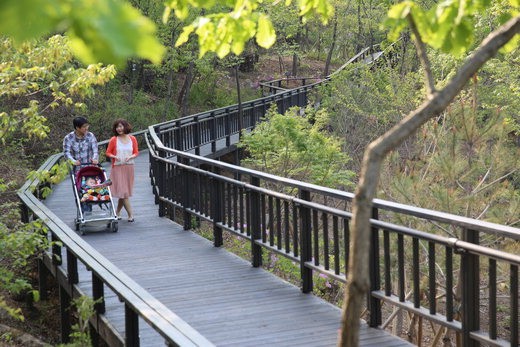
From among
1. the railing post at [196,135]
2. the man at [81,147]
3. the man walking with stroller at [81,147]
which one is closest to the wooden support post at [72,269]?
the man walking with stroller at [81,147]

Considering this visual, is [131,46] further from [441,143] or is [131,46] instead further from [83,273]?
[441,143]

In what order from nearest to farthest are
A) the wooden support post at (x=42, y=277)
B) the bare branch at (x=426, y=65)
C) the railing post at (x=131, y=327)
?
the bare branch at (x=426, y=65), the railing post at (x=131, y=327), the wooden support post at (x=42, y=277)

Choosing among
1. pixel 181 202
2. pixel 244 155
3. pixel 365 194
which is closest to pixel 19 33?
pixel 365 194

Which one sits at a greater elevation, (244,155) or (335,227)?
(335,227)

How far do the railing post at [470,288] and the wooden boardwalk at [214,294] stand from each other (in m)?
0.84

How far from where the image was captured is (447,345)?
39.2 ft

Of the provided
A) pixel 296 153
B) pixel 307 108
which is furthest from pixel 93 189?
pixel 307 108

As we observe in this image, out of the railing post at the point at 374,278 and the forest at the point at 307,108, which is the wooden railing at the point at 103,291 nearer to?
the forest at the point at 307,108

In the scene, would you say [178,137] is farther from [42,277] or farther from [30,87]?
[30,87]

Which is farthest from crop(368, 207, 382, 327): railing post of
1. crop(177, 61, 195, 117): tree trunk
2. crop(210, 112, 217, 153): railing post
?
crop(177, 61, 195, 117): tree trunk

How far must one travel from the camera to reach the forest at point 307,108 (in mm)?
3148

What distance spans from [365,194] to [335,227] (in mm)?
4206

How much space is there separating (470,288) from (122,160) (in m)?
8.63

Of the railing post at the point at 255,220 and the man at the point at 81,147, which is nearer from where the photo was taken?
the railing post at the point at 255,220
